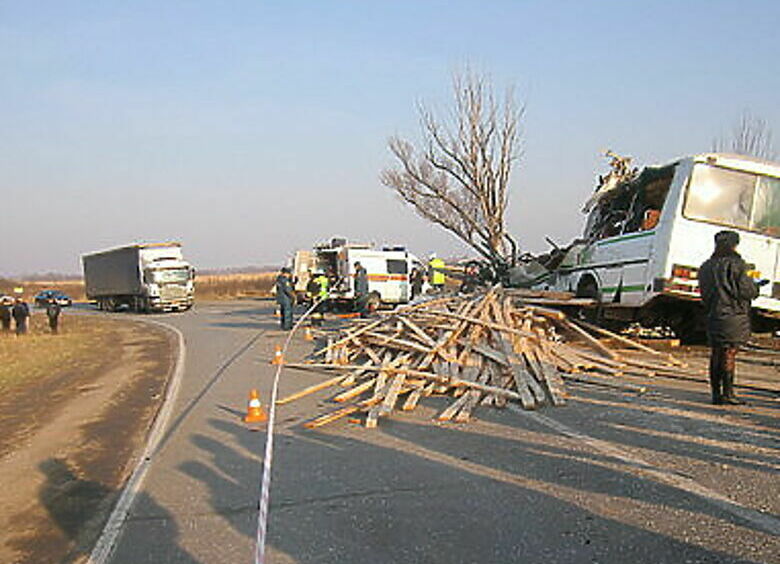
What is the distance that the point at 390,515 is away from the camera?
14.0 feet

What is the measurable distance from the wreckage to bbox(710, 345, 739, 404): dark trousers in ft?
9.22

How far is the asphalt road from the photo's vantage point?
12.2 feet

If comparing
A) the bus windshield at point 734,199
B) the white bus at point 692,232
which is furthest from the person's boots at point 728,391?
the bus windshield at point 734,199

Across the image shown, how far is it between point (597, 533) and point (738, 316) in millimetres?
3930

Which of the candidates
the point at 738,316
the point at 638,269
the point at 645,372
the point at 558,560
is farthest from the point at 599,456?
the point at 638,269

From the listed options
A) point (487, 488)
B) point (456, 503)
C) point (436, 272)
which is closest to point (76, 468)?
point (456, 503)

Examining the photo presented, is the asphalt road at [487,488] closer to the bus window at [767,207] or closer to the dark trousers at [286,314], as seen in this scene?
the bus window at [767,207]

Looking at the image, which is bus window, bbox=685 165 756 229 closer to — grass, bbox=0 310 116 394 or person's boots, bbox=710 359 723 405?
person's boots, bbox=710 359 723 405

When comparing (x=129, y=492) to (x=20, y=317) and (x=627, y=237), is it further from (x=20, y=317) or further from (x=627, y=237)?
(x=20, y=317)

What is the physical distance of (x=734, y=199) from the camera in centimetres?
996

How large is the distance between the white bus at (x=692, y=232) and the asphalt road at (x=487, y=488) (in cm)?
318

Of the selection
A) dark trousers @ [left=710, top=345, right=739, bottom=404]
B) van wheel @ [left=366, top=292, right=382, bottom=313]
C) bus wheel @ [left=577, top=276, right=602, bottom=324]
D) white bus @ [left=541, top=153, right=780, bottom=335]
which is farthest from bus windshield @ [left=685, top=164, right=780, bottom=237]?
van wheel @ [left=366, top=292, right=382, bottom=313]

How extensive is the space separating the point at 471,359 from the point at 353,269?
15362 mm

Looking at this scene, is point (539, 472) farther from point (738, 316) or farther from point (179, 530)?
point (738, 316)
